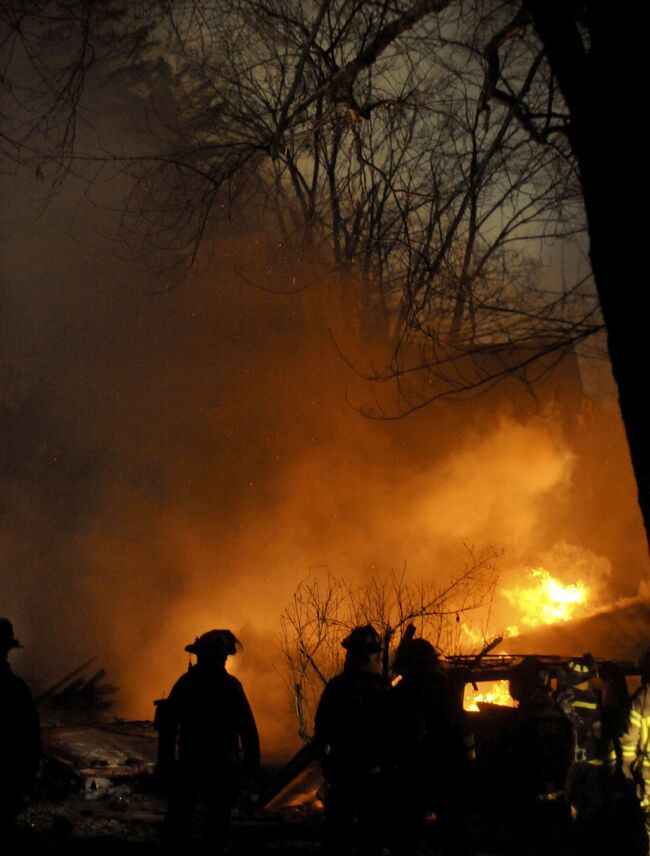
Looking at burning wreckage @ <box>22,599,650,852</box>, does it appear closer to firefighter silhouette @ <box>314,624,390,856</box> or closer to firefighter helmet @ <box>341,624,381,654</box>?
firefighter silhouette @ <box>314,624,390,856</box>

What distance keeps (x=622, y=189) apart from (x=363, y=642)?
11.1 ft

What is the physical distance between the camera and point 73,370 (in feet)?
59.1

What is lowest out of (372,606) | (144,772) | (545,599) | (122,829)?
(122,829)

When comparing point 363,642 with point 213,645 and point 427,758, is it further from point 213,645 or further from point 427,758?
point 213,645

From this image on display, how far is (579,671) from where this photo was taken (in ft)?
21.9

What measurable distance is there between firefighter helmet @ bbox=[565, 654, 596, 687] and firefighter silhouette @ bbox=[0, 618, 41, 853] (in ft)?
15.1

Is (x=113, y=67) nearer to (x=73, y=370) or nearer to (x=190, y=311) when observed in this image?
(x=190, y=311)

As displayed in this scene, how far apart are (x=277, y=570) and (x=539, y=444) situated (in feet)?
27.7

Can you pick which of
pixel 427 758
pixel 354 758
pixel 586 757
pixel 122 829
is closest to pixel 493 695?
pixel 586 757

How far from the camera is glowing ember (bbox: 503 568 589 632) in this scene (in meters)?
17.1

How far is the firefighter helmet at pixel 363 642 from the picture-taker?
502 cm

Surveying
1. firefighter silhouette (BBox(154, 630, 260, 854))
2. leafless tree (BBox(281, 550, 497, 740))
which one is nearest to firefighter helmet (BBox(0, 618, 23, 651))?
firefighter silhouette (BBox(154, 630, 260, 854))

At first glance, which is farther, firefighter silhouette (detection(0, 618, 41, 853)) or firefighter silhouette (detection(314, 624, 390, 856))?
firefighter silhouette (detection(314, 624, 390, 856))

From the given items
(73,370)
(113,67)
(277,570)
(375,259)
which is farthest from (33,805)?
(113,67)
